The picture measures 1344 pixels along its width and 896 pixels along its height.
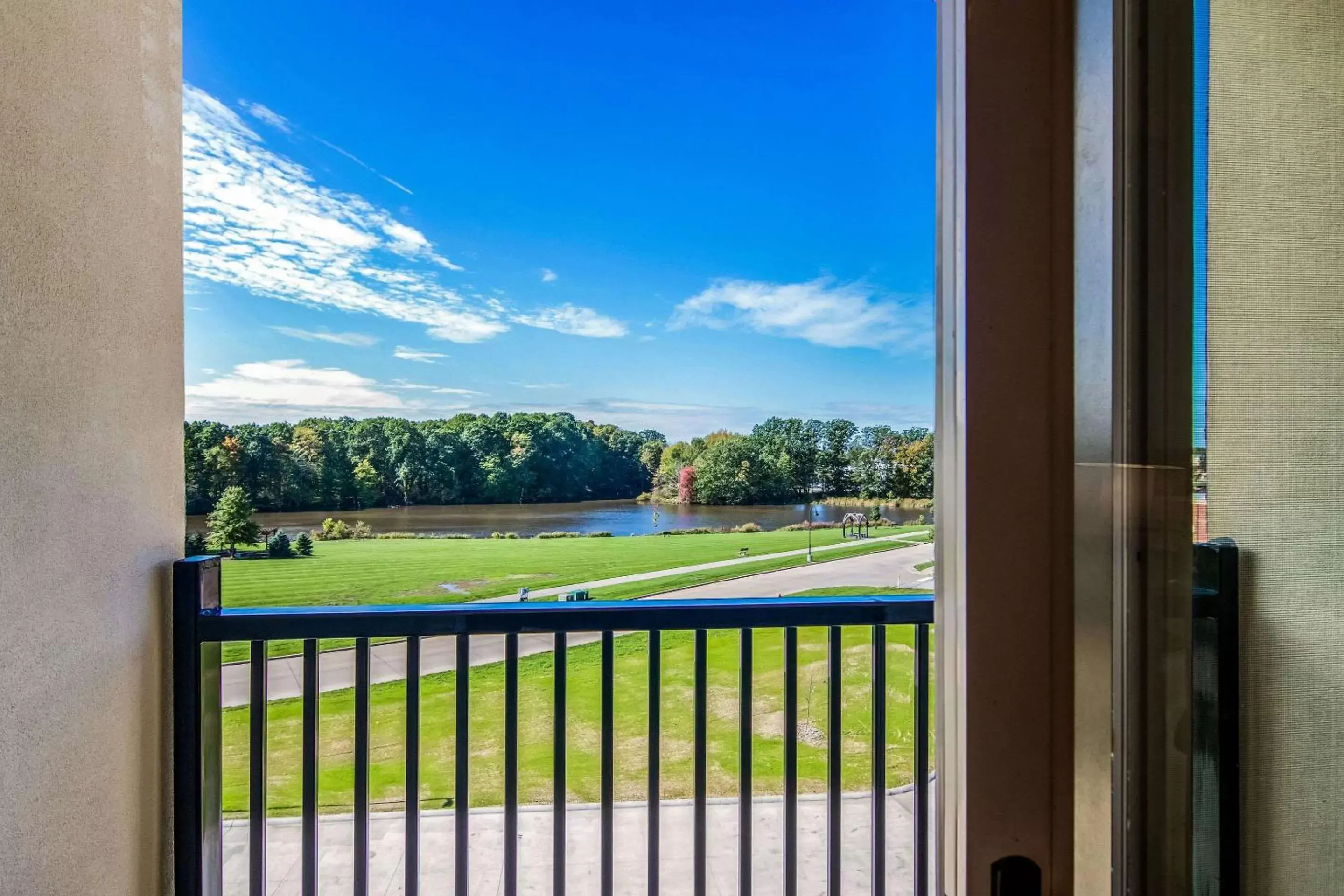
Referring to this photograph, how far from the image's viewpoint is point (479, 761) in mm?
1802

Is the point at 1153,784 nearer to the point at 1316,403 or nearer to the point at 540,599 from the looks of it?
the point at 1316,403

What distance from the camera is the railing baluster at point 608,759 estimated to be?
4.52ft

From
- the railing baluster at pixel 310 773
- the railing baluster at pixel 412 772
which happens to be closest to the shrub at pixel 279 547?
the railing baluster at pixel 310 773

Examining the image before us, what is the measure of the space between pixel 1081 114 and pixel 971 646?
0.41 meters

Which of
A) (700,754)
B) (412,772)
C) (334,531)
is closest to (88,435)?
(334,531)

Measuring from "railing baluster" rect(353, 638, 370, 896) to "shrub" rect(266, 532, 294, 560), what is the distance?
395mm

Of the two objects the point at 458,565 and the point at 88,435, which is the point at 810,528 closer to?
the point at 458,565

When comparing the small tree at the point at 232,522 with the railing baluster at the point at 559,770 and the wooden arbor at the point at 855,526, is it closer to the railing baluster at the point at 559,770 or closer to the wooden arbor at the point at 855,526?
the railing baluster at the point at 559,770

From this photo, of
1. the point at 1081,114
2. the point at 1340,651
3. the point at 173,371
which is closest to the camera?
the point at 1340,651

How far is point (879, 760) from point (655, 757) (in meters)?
0.51

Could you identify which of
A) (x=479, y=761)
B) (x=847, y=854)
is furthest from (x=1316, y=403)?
(x=847, y=854)

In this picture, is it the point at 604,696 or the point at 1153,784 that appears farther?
the point at 604,696

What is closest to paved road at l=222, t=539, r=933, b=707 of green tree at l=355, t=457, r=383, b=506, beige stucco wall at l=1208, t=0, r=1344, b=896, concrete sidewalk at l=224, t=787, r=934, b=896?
green tree at l=355, t=457, r=383, b=506

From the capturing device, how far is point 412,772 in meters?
1.34
